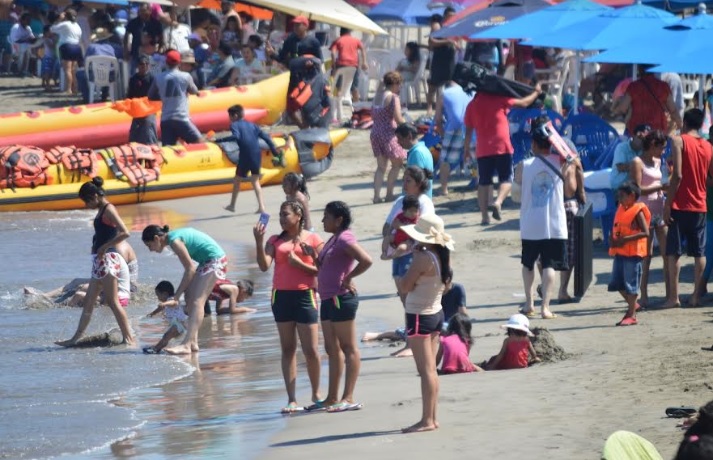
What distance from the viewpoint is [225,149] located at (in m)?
20.5

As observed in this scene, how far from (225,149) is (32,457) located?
480 inches

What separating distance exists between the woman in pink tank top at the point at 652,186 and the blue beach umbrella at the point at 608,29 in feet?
13.2

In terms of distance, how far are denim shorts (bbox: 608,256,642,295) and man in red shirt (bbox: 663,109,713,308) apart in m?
0.47

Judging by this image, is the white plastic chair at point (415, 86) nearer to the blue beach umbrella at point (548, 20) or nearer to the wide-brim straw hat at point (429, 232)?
the blue beach umbrella at point (548, 20)

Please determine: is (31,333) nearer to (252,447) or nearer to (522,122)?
(252,447)

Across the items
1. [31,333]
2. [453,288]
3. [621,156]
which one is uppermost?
[621,156]

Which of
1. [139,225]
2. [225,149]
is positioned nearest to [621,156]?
[139,225]

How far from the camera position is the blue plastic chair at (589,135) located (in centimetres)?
1555

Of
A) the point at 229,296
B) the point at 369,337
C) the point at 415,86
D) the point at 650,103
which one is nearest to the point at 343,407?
the point at 369,337

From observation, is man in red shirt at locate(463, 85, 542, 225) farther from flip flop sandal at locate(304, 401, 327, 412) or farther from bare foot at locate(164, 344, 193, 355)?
flip flop sandal at locate(304, 401, 327, 412)

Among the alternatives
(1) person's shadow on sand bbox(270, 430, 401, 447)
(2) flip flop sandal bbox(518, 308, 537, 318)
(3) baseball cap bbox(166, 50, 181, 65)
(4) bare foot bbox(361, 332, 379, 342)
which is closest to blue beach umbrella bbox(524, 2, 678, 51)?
(2) flip flop sandal bbox(518, 308, 537, 318)

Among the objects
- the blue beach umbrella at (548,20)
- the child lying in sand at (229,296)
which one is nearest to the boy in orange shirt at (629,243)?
the child lying in sand at (229,296)

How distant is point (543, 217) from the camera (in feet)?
36.6

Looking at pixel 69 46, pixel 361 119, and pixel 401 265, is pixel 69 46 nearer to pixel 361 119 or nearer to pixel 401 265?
pixel 361 119
